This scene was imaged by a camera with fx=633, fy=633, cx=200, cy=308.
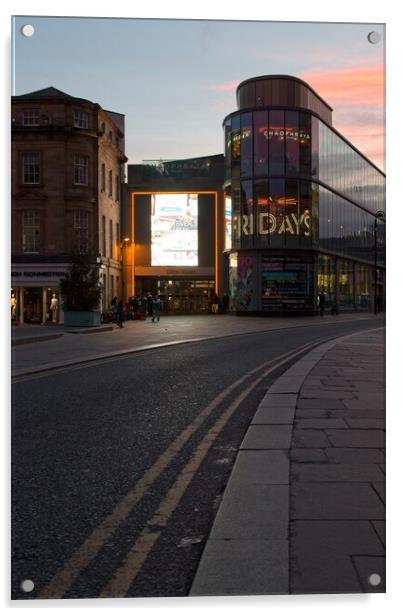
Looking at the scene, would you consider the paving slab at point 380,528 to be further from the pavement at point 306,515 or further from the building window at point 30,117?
the building window at point 30,117

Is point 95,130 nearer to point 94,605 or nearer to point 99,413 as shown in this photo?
point 94,605

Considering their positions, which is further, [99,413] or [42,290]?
[99,413]

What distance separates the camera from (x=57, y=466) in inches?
187

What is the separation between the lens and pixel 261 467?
4195 mm

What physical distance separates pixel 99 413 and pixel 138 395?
145 centimetres

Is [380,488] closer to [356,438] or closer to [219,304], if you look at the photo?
[356,438]

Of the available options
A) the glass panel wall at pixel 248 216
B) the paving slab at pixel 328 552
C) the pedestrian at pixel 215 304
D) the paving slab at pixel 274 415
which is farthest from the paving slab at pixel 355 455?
the pedestrian at pixel 215 304

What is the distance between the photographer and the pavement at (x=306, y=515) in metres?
2.17

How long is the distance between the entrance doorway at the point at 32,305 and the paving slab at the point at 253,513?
4.28ft

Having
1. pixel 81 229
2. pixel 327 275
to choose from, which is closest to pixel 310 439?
pixel 81 229

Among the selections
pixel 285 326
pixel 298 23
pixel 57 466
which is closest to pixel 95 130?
pixel 298 23

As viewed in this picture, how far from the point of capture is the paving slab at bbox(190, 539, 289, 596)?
212 centimetres

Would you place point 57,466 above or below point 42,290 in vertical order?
below

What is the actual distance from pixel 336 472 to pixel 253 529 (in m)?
1.02
